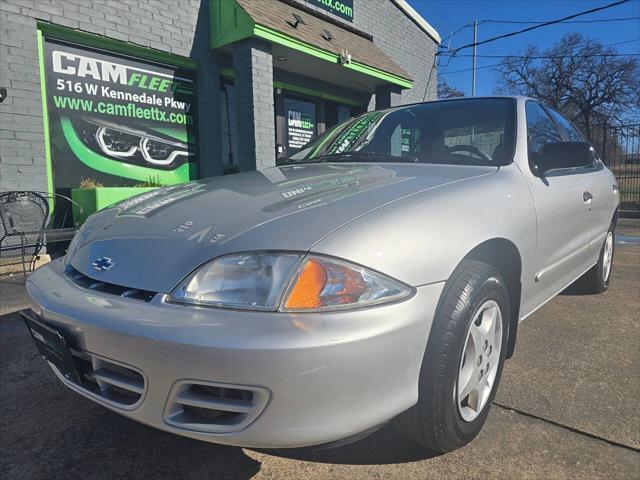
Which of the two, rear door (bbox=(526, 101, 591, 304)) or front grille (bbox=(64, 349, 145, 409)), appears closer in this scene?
front grille (bbox=(64, 349, 145, 409))

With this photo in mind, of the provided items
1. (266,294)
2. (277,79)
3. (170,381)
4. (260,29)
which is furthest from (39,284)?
(277,79)

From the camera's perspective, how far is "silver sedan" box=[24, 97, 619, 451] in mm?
1311

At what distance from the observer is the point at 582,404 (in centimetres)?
217

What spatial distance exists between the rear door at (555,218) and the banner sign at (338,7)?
269 inches

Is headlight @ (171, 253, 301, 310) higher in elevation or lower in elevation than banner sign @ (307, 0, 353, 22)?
lower

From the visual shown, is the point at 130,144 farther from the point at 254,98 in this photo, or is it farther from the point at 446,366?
the point at 446,366

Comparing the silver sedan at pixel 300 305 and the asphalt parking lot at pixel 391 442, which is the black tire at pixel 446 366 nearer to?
the silver sedan at pixel 300 305

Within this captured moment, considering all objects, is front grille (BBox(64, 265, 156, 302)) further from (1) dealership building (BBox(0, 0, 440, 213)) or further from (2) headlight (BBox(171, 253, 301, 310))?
(1) dealership building (BBox(0, 0, 440, 213))

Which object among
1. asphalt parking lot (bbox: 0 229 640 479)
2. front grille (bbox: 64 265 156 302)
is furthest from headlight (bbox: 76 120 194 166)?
front grille (bbox: 64 265 156 302)

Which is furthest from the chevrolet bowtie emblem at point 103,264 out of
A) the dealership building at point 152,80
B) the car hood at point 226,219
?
the dealership building at point 152,80

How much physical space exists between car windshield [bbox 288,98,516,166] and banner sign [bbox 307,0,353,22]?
6534 mm

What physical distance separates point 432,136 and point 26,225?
477 centimetres

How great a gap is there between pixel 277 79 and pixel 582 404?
25.4ft

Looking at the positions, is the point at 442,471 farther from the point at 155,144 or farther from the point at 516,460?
the point at 155,144
